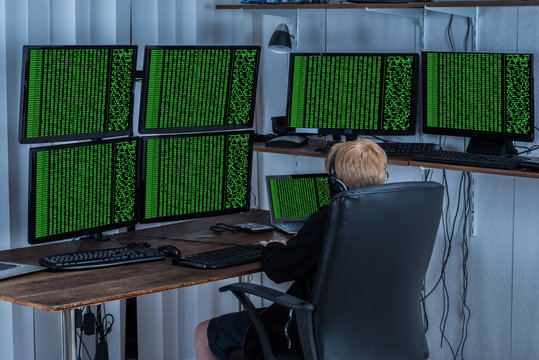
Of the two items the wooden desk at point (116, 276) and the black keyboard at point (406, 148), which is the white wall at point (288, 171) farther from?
the wooden desk at point (116, 276)

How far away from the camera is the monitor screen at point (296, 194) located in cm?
313

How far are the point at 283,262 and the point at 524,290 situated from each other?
152 centimetres

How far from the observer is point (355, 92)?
3516 mm

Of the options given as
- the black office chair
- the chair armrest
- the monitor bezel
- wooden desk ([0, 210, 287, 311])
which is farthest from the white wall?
the black office chair

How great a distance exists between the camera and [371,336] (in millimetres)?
2252

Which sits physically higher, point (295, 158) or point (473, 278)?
point (295, 158)

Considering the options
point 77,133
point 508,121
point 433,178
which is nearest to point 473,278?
point 433,178

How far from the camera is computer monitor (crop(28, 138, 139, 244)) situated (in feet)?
8.48

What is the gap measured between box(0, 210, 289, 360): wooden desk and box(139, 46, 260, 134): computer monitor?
0.40 meters

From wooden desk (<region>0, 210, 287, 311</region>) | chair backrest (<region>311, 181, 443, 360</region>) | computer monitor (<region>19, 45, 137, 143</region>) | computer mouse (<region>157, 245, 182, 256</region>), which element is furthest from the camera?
computer mouse (<region>157, 245, 182, 256</region>)

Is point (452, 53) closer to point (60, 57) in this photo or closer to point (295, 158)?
point (295, 158)

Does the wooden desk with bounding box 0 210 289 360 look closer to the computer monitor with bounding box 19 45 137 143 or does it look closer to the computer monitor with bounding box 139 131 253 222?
the computer monitor with bounding box 139 131 253 222

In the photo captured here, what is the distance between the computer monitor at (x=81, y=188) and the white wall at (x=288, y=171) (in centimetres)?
47

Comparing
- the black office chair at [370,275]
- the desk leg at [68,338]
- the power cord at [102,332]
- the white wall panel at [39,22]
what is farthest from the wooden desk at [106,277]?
the white wall panel at [39,22]
